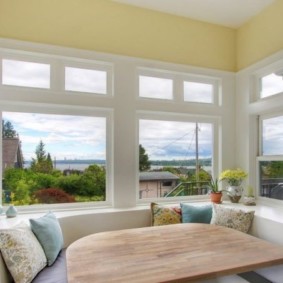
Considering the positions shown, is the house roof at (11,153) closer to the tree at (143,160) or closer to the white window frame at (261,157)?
the tree at (143,160)

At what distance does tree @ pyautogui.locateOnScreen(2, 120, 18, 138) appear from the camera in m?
2.62

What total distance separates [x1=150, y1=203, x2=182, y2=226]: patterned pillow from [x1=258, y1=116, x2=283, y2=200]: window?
1191 mm

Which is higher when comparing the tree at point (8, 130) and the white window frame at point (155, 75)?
the white window frame at point (155, 75)

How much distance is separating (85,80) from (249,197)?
2.37 m

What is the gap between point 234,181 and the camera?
3.23 meters

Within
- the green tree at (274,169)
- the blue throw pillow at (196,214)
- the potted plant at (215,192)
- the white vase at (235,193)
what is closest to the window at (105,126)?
the potted plant at (215,192)

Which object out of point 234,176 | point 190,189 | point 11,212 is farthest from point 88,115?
point 234,176

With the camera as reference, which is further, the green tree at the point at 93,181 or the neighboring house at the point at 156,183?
the neighboring house at the point at 156,183

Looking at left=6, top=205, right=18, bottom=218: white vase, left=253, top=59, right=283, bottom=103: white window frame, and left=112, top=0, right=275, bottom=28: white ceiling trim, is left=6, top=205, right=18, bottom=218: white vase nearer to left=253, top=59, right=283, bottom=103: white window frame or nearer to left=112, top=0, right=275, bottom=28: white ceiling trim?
left=112, top=0, right=275, bottom=28: white ceiling trim

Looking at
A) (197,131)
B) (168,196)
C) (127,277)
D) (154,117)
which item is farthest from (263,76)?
(127,277)

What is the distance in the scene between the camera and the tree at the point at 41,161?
271cm

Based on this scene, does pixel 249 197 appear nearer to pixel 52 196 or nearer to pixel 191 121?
pixel 191 121

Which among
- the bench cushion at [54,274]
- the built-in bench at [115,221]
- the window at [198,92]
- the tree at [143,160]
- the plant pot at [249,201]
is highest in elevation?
the window at [198,92]

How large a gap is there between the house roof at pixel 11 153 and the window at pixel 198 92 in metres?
2.06
